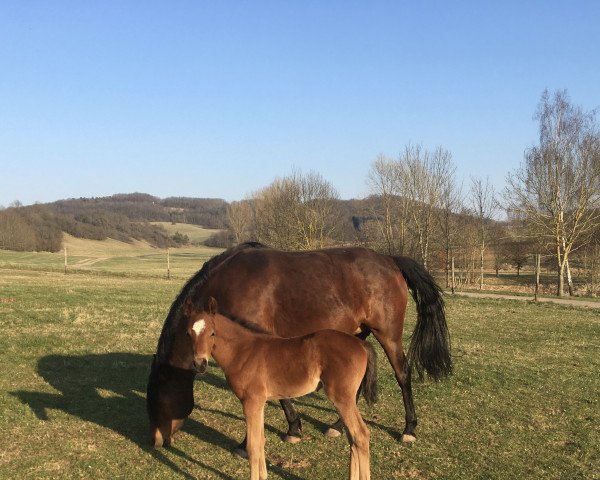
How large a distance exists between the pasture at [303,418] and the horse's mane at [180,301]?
1.12m

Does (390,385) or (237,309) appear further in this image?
(390,385)

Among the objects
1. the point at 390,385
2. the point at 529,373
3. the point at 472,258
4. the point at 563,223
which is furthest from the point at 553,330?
the point at 472,258

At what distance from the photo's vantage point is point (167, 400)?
5195 mm

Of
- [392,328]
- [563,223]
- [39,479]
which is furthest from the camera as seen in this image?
[563,223]

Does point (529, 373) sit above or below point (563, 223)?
below

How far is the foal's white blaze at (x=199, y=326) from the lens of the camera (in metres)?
4.09

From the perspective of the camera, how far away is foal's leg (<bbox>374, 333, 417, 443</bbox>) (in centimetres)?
577

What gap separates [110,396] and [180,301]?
2.50m

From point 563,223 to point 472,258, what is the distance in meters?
7.35

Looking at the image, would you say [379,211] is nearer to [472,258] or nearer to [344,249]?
[472,258]

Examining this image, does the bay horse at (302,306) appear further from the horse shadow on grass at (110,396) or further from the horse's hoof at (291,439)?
the horse shadow on grass at (110,396)

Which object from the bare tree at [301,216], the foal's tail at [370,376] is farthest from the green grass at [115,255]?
the foal's tail at [370,376]

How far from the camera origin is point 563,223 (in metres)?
27.4

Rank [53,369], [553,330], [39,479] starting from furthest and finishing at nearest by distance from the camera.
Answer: [553,330], [53,369], [39,479]
